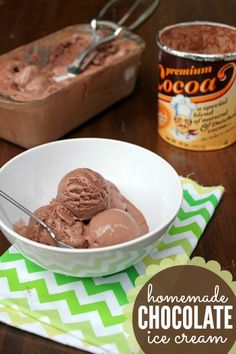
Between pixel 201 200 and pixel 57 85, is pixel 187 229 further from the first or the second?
pixel 57 85

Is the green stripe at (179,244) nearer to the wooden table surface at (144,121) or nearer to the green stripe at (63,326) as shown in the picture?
the wooden table surface at (144,121)

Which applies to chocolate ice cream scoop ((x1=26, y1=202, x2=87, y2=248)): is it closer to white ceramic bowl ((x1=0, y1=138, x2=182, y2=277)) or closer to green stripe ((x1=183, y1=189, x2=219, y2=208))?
white ceramic bowl ((x1=0, y1=138, x2=182, y2=277))

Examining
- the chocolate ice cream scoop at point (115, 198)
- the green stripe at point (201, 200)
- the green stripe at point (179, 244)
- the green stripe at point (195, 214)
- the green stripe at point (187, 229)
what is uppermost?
the chocolate ice cream scoop at point (115, 198)

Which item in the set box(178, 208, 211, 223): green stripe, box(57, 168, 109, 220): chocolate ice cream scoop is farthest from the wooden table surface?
box(57, 168, 109, 220): chocolate ice cream scoop

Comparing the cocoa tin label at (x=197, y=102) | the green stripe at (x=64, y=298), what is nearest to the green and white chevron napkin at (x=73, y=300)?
the green stripe at (x=64, y=298)

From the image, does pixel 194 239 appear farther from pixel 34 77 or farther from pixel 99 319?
pixel 34 77
